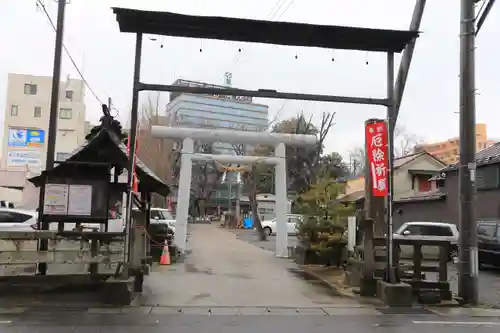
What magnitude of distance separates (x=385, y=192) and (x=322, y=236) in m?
6.63

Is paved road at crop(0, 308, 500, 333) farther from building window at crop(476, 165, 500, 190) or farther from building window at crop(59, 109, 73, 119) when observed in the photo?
building window at crop(59, 109, 73, 119)

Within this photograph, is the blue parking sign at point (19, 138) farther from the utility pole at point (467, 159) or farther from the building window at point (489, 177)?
the utility pole at point (467, 159)

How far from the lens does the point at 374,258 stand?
11500 mm

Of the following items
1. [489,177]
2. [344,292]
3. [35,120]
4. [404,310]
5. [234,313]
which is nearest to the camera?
[234,313]

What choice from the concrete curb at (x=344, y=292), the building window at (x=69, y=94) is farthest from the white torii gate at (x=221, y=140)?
the building window at (x=69, y=94)

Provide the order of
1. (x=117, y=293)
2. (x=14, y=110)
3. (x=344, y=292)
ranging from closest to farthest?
(x=117, y=293) → (x=344, y=292) → (x=14, y=110)

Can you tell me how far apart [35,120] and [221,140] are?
126 ft

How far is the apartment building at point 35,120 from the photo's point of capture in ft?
156

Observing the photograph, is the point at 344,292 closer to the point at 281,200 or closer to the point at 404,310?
the point at 404,310

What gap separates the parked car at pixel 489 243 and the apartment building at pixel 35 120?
35440 mm

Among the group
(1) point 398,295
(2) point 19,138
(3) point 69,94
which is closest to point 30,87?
(3) point 69,94

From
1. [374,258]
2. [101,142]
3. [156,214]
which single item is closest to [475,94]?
[374,258]

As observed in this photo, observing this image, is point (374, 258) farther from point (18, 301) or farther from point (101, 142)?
point (18, 301)

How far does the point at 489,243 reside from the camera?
17891 mm
